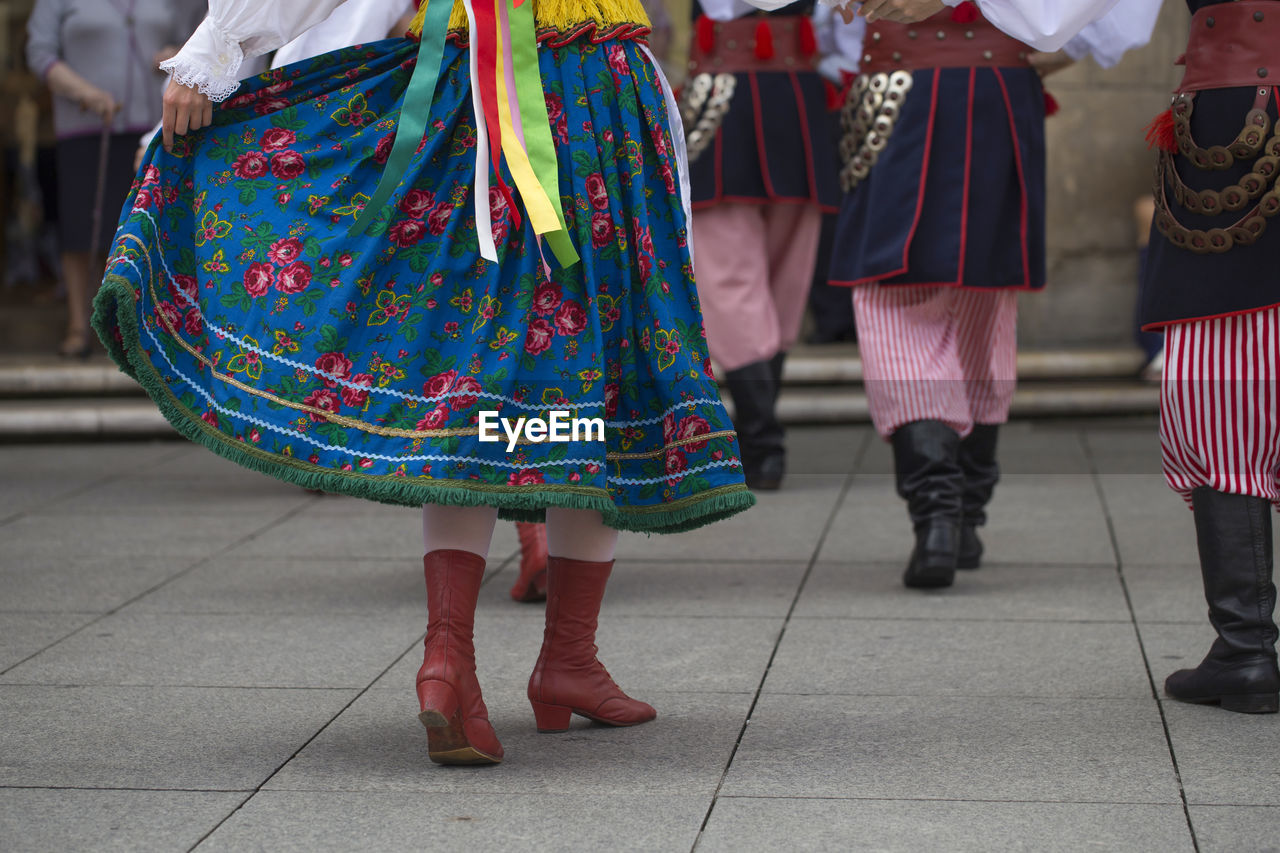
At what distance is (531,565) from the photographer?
164 inches

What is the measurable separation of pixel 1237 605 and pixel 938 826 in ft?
3.17

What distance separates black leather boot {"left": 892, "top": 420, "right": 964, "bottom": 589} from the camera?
421 centimetres

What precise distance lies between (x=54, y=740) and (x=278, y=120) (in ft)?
3.85

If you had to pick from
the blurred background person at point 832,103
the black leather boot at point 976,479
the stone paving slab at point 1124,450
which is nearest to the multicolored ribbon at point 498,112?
the blurred background person at point 832,103

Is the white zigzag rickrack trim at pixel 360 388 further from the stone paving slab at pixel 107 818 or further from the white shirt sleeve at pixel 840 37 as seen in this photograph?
the white shirt sleeve at pixel 840 37

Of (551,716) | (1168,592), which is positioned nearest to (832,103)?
(1168,592)

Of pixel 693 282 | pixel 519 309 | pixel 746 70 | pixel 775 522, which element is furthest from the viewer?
pixel 746 70

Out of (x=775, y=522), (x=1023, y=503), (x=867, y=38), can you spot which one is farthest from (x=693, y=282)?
(x=1023, y=503)

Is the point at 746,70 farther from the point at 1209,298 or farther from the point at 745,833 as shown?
the point at 745,833

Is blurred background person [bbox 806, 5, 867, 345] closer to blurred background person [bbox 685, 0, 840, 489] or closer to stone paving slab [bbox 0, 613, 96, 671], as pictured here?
blurred background person [bbox 685, 0, 840, 489]

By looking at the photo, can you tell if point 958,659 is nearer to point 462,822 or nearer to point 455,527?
point 455,527

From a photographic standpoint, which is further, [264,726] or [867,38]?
[867,38]

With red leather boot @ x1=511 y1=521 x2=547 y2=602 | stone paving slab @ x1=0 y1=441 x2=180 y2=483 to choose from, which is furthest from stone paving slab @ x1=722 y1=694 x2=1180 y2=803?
stone paving slab @ x1=0 y1=441 x2=180 y2=483

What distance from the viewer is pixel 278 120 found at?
2949mm
